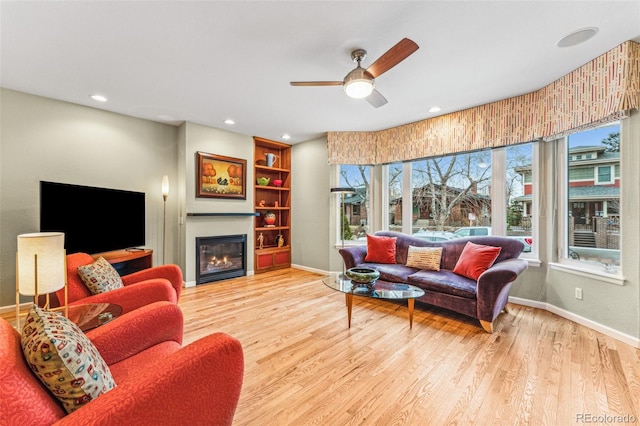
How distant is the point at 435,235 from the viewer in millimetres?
4371

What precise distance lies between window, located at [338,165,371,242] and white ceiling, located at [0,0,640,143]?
1.65 metres

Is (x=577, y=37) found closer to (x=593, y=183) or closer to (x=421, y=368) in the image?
(x=593, y=183)

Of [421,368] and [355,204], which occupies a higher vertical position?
[355,204]

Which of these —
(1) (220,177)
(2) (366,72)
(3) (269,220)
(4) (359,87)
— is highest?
(2) (366,72)

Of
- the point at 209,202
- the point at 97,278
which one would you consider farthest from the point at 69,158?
the point at 97,278

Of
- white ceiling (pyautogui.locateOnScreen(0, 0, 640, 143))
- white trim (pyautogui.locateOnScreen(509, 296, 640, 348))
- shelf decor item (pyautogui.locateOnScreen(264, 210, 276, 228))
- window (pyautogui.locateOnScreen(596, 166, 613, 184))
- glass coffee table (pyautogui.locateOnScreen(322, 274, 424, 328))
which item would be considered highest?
white ceiling (pyautogui.locateOnScreen(0, 0, 640, 143))

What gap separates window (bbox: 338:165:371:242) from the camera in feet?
16.8

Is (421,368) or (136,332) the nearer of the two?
(136,332)

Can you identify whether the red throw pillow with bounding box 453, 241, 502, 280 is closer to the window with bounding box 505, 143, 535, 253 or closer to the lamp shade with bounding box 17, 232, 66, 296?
the window with bounding box 505, 143, 535, 253

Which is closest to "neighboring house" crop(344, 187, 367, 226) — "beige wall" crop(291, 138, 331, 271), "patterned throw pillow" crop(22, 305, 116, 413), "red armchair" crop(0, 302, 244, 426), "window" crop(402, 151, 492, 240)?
"beige wall" crop(291, 138, 331, 271)

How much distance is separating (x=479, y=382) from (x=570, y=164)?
2804 millimetres

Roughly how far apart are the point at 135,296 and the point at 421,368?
2255 mm

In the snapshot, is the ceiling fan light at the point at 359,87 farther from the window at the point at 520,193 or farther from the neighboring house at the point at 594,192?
the neighboring house at the point at 594,192

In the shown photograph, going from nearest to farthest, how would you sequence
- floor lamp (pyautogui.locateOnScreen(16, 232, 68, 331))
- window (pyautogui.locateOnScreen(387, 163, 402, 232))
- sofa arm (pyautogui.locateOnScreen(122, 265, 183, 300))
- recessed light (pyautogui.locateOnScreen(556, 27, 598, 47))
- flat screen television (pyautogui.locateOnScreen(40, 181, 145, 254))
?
floor lamp (pyautogui.locateOnScreen(16, 232, 68, 331)) < recessed light (pyautogui.locateOnScreen(556, 27, 598, 47)) < sofa arm (pyautogui.locateOnScreen(122, 265, 183, 300)) < flat screen television (pyautogui.locateOnScreen(40, 181, 145, 254)) < window (pyautogui.locateOnScreen(387, 163, 402, 232))
